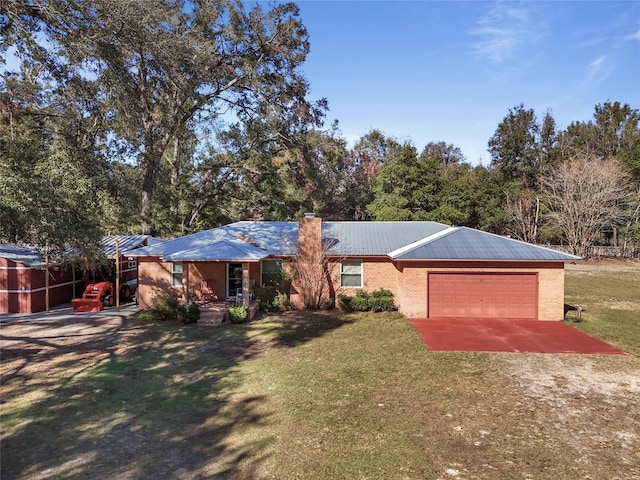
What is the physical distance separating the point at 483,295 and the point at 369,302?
4908mm

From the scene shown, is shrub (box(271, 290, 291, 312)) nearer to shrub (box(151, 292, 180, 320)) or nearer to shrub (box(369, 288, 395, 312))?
shrub (box(369, 288, 395, 312))

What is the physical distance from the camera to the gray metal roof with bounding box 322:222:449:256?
19.6 metres

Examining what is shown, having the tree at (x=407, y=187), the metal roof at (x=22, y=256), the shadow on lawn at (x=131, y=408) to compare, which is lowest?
the shadow on lawn at (x=131, y=408)

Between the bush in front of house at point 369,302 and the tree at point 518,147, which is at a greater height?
the tree at point 518,147

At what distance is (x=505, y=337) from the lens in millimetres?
14609

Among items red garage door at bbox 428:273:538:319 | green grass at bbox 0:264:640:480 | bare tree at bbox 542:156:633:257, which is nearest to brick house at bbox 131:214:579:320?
red garage door at bbox 428:273:538:319

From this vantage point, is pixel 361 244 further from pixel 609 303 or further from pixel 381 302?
pixel 609 303

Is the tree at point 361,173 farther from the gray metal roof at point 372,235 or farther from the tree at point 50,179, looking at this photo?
the tree at point 50,179

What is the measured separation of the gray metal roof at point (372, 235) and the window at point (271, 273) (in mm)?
2693

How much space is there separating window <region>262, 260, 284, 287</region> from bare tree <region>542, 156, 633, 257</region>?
36.8 metres

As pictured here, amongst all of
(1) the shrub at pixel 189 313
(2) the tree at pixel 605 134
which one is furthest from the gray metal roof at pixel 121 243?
(2) the tree at pixel 605 134

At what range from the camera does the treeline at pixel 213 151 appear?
29.7ft

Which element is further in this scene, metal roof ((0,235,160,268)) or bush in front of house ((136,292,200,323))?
metal roof ((0,235,160,268))

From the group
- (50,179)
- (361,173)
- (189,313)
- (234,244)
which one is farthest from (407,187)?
(50,179)
